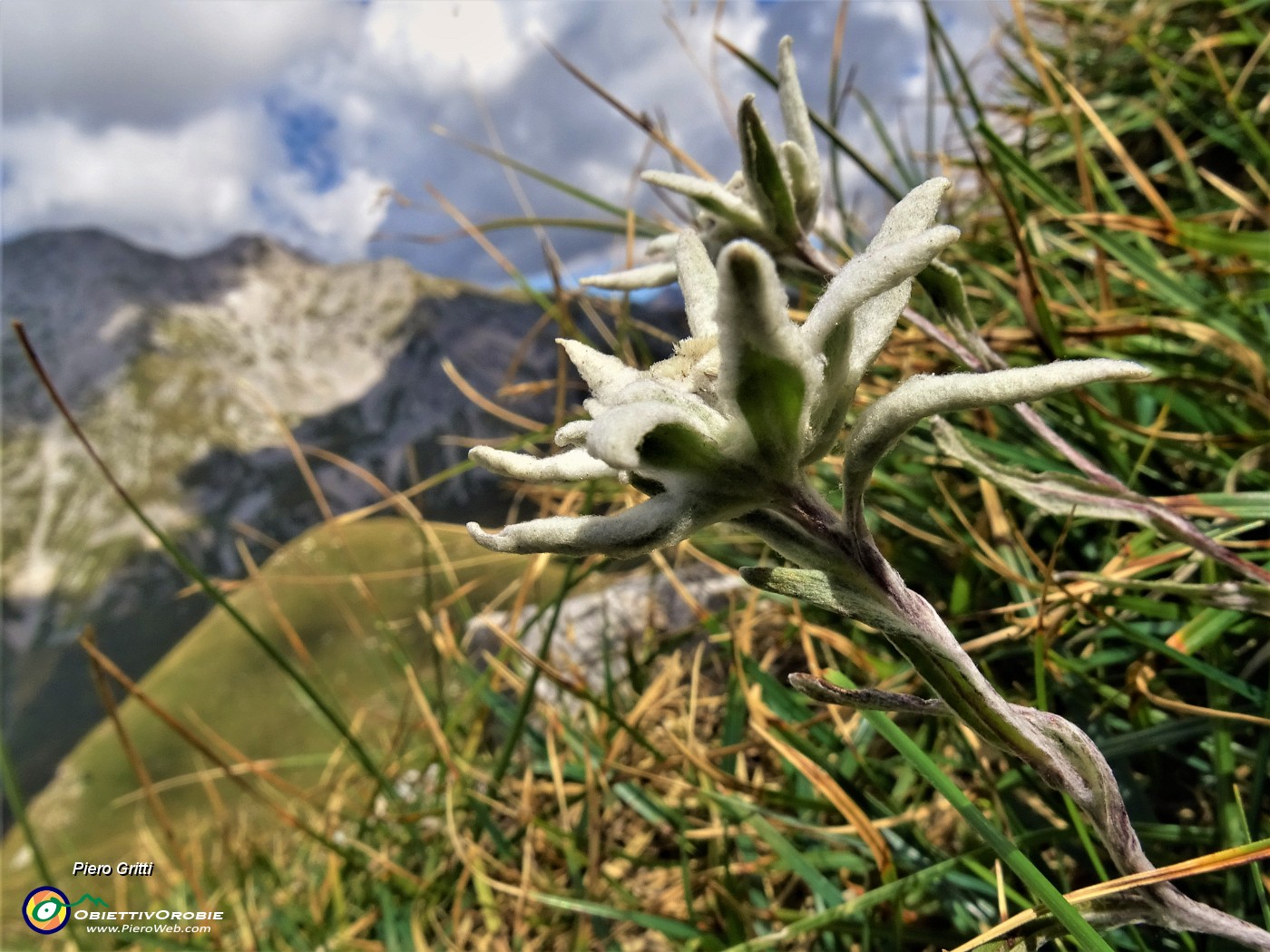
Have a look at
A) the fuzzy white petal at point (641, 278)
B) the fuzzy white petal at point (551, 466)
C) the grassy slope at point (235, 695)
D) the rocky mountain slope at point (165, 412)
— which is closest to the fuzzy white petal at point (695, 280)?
the fuzzy white petal at point (551, 466)

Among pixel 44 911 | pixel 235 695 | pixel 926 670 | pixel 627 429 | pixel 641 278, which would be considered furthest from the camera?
pixel 235 695

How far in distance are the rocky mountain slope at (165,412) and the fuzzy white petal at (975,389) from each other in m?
37.4

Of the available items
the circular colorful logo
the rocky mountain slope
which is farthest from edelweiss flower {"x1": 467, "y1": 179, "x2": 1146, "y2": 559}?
the rocky mountain slope

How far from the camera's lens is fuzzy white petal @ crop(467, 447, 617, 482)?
62 cm

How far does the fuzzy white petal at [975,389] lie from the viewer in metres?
0.51

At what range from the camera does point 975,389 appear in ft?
1.70

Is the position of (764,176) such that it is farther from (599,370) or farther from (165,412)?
(165,412)

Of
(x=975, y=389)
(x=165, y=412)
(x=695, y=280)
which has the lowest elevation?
(x=975, y=389)

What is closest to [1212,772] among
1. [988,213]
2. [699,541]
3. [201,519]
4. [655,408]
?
[655,408]

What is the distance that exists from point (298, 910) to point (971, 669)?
229 cm

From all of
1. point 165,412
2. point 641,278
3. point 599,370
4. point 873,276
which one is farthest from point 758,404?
point 165,412

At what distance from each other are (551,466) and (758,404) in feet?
0.58

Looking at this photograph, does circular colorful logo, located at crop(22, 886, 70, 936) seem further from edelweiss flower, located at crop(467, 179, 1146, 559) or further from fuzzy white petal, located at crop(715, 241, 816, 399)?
fuzzy white petal, located at crop(715, 241, 816, 399)

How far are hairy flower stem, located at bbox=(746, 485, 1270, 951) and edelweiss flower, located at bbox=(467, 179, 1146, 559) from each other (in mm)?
23
